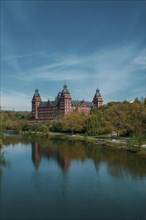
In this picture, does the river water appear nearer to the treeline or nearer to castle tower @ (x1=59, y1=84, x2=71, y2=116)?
the treeline

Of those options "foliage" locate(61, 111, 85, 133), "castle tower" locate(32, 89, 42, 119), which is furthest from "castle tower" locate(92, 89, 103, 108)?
"foliage" locate(61, 111, 85, 133)

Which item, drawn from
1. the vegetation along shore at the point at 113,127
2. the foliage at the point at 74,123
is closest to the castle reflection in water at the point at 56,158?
the vegetation along shore at the point at 113,127

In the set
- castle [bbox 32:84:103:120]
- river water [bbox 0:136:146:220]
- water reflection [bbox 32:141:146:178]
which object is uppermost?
castle [bbox 32:84:103:120]

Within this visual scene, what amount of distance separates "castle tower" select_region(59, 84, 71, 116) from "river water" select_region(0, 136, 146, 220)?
5431 centimetres

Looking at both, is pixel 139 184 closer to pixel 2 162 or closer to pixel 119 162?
pixel 119 162

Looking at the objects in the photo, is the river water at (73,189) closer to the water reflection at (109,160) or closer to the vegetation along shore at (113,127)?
the water reflection at (109,160)

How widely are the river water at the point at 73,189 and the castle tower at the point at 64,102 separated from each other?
54310 mm

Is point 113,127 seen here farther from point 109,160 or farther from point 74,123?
point 109,160

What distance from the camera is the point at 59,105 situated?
8338cm

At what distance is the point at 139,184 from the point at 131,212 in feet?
16.0

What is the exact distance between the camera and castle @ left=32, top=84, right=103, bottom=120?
81.5 meters

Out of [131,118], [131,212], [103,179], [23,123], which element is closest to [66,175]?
[103,179]

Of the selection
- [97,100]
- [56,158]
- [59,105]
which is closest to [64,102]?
[59,105]

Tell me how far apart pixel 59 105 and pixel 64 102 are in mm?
3035
